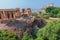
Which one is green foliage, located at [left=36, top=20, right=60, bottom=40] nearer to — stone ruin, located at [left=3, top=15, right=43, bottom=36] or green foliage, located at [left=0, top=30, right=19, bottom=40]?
green foliage, located at [left=0, top=30, right=19, bottom=40]

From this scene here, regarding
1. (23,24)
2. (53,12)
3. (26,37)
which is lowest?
(53,12)

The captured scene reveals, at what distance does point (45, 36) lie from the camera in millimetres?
12016

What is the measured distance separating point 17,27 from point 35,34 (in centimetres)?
110

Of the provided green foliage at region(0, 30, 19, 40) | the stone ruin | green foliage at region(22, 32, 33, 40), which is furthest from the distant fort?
green foliage at region(0, 30, 19, 40)

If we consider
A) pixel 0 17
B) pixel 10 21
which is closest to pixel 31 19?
pixel 10 21

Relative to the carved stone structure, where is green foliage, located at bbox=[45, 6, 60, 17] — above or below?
below

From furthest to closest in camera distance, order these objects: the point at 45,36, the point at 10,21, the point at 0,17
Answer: the point at 0,17
the point at 10,21
the point at 45,36

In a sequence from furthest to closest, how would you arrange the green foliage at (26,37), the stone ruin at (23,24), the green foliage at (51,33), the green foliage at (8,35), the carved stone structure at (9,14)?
the carved stone structure at (9,14), the stone ruin at (23,24), the green foliage at (26,37), the green foliage at (8,35), the green foliage at (51,33)

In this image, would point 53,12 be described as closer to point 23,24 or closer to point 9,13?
point 9,13

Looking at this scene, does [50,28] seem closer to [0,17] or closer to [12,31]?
[12,31]

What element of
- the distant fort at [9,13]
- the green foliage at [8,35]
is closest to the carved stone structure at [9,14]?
the distant fort at [9,13]

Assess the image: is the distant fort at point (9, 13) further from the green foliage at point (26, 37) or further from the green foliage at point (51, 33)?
the green foliage at point (51, 33)

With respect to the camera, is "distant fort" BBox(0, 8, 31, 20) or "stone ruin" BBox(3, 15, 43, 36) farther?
"distant fort" BBox(0, 8, 31, 20)

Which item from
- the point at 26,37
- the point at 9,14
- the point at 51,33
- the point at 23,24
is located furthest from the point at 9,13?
the point at 51,33
